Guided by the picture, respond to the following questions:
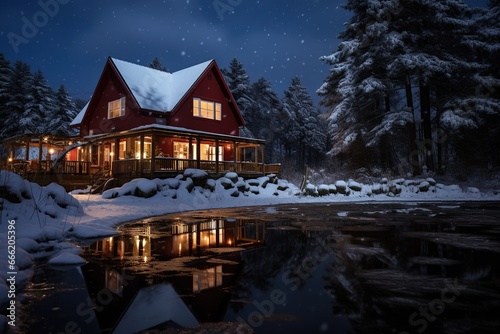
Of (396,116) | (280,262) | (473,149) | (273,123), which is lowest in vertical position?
(280,262)

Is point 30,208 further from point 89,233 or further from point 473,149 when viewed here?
point 473,149

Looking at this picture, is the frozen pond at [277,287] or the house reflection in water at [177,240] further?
the house reflection in water at [177,240]

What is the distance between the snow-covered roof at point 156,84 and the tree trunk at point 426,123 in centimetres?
1857

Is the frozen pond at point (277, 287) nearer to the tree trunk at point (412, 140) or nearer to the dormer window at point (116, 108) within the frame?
the tree trunk at point (412, 140)

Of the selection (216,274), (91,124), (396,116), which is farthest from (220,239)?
(91,124)

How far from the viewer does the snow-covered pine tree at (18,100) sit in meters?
44.0

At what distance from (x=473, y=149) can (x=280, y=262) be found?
109 ft

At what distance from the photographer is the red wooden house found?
2477cm

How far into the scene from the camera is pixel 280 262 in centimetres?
521

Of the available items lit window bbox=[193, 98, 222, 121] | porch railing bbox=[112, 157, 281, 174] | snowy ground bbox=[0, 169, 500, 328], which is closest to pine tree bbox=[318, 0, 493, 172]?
snowy ground bbox=[0, 169, 500, 328]

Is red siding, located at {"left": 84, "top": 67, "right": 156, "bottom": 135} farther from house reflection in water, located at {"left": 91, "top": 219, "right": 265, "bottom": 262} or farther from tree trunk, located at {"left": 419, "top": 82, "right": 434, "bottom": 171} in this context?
tree trunk, located at {"left": 419, "top": 82, "right": 434, "bottom": 171}

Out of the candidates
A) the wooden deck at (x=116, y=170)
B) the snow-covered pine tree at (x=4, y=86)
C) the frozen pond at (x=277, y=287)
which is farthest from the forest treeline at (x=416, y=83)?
the snow-covered pine tree at (x=4, y=86)

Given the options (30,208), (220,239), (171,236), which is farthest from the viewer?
(30,208)

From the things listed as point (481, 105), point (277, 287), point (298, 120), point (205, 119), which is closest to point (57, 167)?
point (205, 119)
